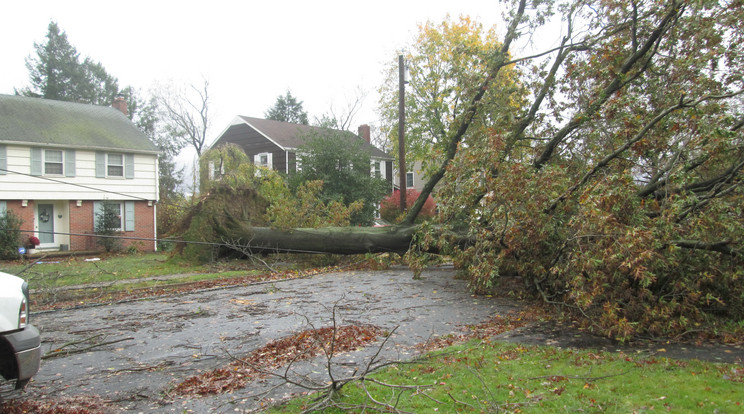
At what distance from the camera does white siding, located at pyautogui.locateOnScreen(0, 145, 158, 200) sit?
19644 mm

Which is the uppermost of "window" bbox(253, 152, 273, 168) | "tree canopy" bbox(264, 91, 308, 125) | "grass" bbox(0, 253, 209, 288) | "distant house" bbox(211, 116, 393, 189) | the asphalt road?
"tree canopy" bbox(264, 91, 308, 125)

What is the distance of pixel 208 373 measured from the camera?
5074mm

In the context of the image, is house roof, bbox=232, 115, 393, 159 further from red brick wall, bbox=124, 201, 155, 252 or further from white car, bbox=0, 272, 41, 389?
white car, bbox=0, 272, 41, 389

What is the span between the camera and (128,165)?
75.7 ft

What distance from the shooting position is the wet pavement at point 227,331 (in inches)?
183

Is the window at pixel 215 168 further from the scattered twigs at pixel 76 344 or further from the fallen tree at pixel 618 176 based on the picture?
the scattered twigs at pixel 76 344

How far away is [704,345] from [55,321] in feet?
30.2

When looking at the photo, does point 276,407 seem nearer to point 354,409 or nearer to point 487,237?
point 354,409

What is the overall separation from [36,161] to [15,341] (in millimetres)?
20247

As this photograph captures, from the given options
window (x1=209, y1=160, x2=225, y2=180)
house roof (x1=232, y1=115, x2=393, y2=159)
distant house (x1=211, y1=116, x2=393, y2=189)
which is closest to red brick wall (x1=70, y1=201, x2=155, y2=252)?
window (x1=209, y1=160, x2=225, y2=180)

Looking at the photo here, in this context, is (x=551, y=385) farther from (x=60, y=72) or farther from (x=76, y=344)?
(x=60, y=72)

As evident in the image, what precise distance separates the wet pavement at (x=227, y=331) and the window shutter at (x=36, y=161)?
14.5 metres

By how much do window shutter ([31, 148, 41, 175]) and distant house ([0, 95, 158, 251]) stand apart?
3 centimetres

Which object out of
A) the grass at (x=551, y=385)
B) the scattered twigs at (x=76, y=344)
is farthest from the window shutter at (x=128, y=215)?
the grass at (x=551, y=385)
